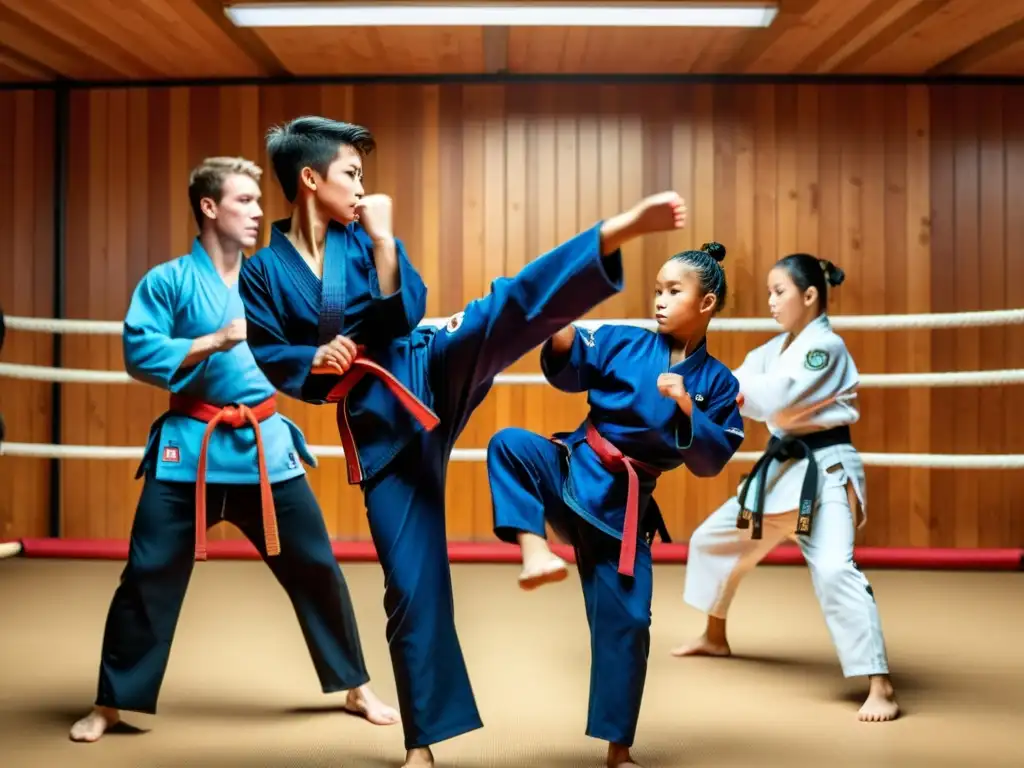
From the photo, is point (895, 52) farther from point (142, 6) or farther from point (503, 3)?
point (142, 6)

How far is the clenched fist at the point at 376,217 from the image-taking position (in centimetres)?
194

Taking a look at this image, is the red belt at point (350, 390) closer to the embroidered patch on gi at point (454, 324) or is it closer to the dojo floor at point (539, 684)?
the embroidered patch on gi at point (454, 324)

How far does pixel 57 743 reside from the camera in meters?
2.17

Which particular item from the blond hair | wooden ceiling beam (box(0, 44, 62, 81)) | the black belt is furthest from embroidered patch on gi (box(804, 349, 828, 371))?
wooden ceiling beam (box(0, 44, 62, 81))

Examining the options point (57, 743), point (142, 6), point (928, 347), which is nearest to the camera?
point (57, 743)

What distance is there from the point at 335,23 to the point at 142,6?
2.36 ft

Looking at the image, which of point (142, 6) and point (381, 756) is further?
point (142, 6)

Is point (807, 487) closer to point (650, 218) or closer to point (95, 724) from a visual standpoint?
point (650, 218)

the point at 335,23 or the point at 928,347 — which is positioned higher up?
the point at 335,23

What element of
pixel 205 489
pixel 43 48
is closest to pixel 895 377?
pixel 205 489

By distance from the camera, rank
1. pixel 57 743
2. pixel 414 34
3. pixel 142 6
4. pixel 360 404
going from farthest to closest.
Result: pixel 414 34 → pixel 142 6 → pixel 57 743 → pixel 360 404

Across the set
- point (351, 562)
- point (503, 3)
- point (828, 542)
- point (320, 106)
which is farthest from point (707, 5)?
point (351, 562)

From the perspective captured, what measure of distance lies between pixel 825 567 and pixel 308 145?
154 centimetres

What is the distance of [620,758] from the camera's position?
1.98 meters
